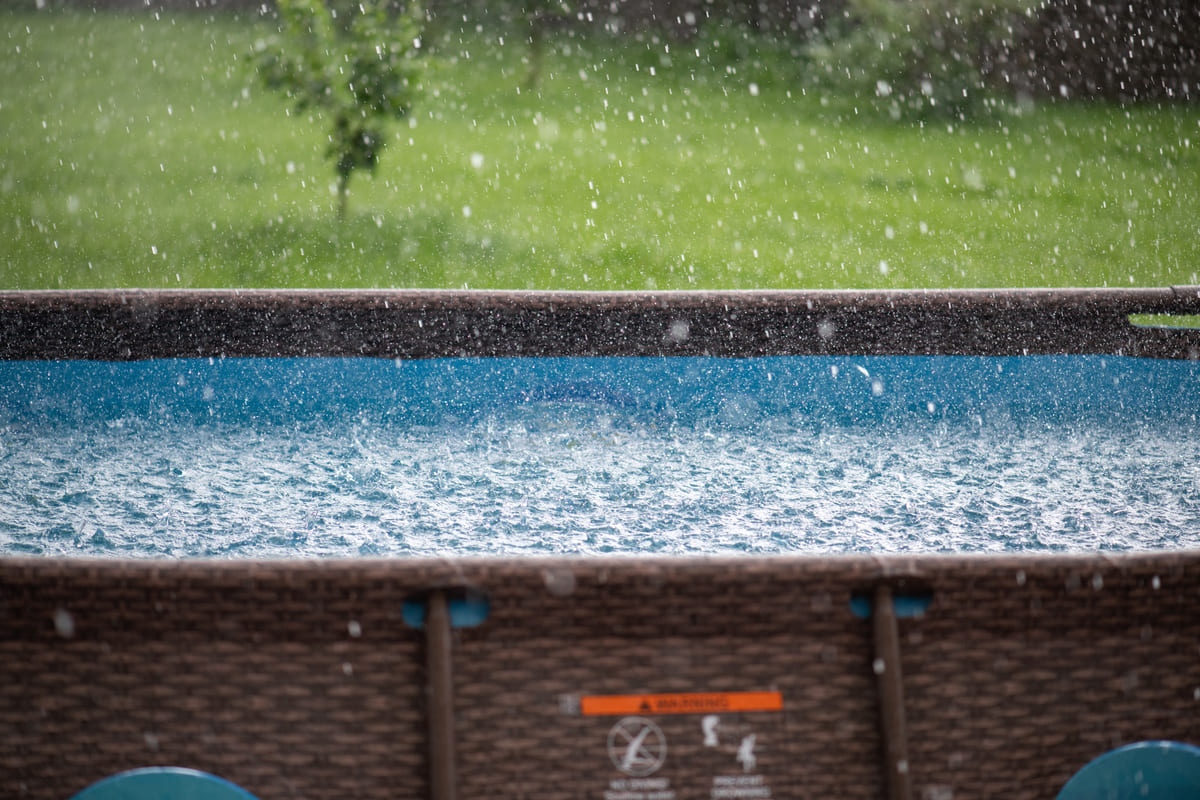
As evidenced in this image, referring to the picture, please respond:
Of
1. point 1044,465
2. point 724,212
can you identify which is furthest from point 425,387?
point 724,212

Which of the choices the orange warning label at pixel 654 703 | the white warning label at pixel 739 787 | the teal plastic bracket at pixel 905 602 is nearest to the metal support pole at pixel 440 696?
the orange warning label at pixel 654 703

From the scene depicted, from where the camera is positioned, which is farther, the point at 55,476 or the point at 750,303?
the point at 750,303

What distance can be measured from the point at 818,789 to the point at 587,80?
34.3 ft

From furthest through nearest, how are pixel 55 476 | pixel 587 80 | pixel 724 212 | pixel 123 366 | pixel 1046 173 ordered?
pixel 587 80 → pixel 1046 173 → pixel 724 212 → pixel 123 366 → pixel 55 476

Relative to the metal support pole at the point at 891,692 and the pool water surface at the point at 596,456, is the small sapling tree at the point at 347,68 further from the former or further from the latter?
the metal support pole at the point at 891,692

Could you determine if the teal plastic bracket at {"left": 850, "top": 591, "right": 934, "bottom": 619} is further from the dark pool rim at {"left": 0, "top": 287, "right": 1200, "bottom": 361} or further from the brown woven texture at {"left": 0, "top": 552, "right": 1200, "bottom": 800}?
the dark pool rim at {"left": 0, "top": 287, "right": 1200, "bottom": 361}

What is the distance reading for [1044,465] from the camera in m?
4.35

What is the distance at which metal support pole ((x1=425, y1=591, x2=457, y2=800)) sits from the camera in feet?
6.14

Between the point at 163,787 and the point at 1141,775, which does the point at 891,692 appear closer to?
the point at 1141,775

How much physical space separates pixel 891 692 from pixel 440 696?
0.79 metres

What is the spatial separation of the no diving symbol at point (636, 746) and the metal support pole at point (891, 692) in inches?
15.8

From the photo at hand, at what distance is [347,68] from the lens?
682 cm

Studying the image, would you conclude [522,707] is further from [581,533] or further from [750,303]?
[750,303]

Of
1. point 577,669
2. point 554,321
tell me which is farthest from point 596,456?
point 577,669
